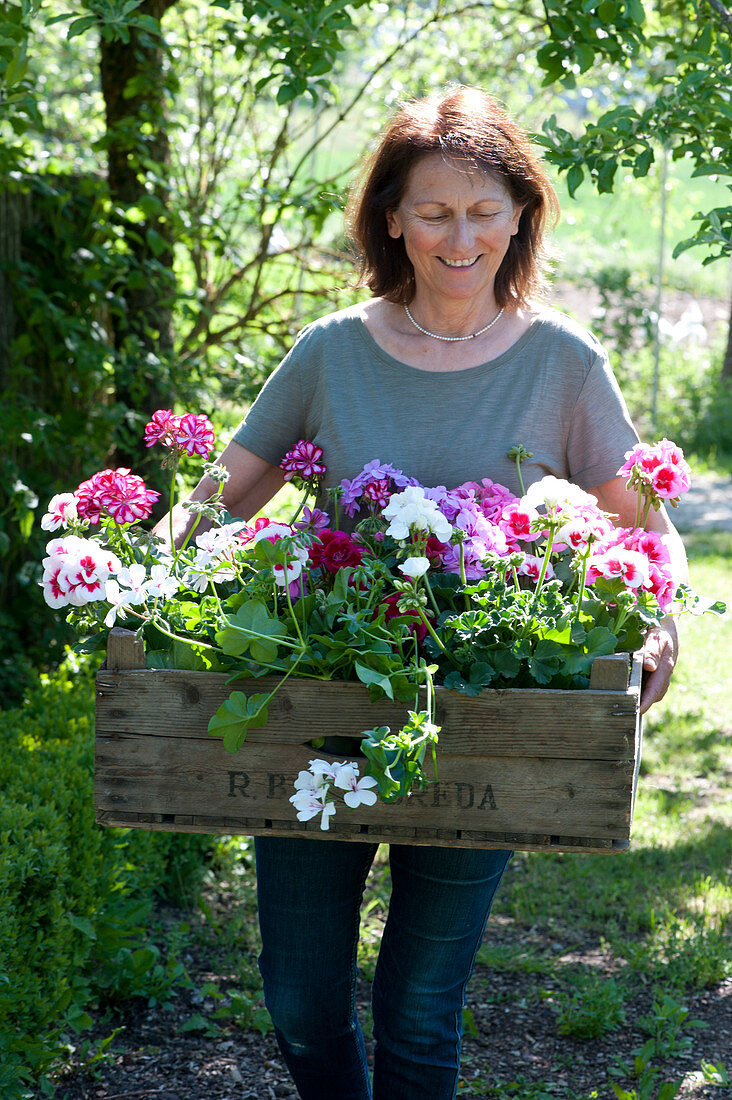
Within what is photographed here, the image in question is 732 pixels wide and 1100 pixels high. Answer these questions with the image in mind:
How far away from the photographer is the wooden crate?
1430 millimetres

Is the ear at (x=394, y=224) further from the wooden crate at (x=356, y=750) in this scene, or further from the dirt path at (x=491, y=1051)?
the dirt path at (x=491, y=1051)

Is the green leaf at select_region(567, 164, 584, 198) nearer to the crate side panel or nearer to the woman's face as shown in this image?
the woman's face

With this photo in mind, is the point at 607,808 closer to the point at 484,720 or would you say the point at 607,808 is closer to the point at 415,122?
the point at 484,720

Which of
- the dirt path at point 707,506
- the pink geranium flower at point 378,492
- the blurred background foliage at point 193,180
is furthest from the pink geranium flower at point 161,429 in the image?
the dirt path at point 707,506

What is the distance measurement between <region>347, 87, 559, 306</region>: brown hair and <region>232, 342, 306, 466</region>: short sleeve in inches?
9.5

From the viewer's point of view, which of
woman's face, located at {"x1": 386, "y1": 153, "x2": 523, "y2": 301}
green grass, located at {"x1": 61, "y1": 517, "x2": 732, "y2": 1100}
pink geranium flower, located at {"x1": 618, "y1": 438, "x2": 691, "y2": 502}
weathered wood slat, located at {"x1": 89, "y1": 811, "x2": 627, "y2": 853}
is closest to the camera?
weathered wood slat, located at {"x1": 89, "y1": 811, "x2": 627, "y2": 853}

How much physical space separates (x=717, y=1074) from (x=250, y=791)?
59.5 inches

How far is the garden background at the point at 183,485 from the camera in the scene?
2.39 m

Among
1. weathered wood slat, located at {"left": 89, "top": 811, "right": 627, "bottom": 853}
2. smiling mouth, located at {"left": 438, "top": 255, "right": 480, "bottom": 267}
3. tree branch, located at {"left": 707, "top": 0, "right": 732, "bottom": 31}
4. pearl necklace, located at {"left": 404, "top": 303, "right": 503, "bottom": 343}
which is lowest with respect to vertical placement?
weathered wood slat, located at {"left": 89, "top": 811, "right": 627, "bottom": 853}

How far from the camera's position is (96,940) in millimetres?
2525

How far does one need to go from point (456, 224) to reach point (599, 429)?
1.34ft

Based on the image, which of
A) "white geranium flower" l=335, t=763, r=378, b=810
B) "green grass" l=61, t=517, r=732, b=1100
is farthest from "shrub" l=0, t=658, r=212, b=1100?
"white geranium flower" l=335, t=763, r=378, b=810

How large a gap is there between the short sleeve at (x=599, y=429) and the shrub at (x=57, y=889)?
4.34ft

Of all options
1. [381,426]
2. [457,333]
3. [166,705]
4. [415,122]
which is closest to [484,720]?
[166,705]
